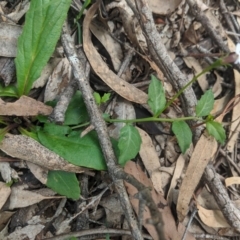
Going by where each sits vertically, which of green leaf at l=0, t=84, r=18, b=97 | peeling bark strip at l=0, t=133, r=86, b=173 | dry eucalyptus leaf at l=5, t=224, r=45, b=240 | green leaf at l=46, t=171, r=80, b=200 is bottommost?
dry eucalyptus leaf at l=5, t=224, r=45, b=240

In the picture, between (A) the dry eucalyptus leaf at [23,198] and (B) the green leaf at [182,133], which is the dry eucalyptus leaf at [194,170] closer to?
(B) the green leaf at [182,133]

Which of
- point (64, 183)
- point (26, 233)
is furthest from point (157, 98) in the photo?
point (26, 233)

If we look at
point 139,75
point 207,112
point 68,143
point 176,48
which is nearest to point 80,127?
point 68,143

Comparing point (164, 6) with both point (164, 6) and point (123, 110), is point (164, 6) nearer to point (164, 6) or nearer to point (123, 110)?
point (164, 6)

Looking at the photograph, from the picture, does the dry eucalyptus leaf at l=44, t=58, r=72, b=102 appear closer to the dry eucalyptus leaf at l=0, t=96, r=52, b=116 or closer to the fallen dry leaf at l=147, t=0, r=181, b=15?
the dry eucalyptus leaf at l=0, t=96, r=52, b=116

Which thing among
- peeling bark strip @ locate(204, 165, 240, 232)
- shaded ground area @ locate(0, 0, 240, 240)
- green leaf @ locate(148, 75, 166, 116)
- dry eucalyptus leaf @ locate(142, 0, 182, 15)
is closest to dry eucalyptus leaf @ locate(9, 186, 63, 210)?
shaded ground area @ locate(0, 0, 240, 240)
